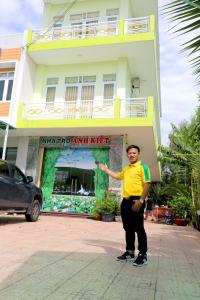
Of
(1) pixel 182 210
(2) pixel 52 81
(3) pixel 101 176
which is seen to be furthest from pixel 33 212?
(2) pixel 52 81

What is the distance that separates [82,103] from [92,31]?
12.7ft

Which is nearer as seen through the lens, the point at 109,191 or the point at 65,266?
the point at 65,266

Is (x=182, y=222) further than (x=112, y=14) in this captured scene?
No

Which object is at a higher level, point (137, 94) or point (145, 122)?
point (137, 94)

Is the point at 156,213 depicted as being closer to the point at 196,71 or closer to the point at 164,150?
the point at 164,150

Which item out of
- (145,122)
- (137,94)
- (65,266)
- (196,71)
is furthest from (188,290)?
(137,94)

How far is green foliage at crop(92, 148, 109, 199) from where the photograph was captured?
48.8 ft

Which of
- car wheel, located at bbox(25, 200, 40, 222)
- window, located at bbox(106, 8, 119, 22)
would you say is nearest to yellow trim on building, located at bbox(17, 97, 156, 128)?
car wheel, located at bbox(25, 200, 40, 222)

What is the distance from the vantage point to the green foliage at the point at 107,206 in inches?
517

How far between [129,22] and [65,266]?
13984 mm

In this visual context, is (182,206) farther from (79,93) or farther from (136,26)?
(136,26)

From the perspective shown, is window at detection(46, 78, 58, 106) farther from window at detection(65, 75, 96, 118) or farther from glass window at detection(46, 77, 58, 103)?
window at detection(65, 75, 96, 118)

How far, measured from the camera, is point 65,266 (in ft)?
13.1

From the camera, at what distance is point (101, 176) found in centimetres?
1507
